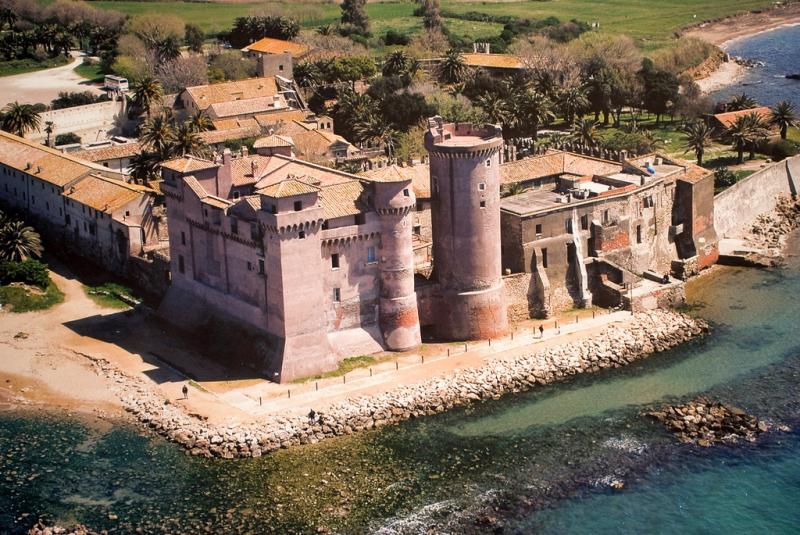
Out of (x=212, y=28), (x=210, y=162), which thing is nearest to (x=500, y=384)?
(x=210, y=162)

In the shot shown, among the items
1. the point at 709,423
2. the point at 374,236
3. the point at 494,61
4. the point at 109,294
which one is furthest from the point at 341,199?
the point at 494,61

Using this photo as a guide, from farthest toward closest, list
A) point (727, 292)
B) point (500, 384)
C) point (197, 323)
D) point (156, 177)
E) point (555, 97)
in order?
1. point (555, 97)
2. point (156, 177)
3. point (727, 292)
4. point (197, 323)
5. point (500, 384)

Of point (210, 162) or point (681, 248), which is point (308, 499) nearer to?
point (210, 162)

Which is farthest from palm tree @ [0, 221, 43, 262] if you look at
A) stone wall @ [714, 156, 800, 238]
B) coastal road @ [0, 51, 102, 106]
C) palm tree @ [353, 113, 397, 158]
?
stone wall @ [714, 156, 800, 238]

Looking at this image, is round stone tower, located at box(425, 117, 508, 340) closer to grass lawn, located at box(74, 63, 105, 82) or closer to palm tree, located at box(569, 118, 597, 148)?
palm tree, located at box(569, 118, 597, 148)

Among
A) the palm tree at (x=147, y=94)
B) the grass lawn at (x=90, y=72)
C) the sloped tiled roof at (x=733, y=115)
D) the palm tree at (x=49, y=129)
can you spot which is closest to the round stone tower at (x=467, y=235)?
the palm tree at (x=147, y=94)
